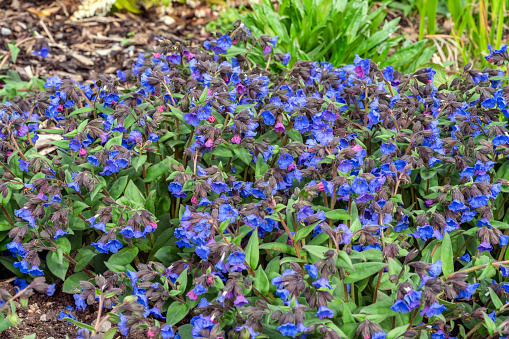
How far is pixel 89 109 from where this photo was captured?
287 cm

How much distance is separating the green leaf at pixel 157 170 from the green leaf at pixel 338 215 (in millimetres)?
856

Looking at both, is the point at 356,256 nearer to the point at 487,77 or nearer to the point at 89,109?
the point at 487,77

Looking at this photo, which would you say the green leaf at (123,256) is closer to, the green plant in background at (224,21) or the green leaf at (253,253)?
the green leaf at (253,253)

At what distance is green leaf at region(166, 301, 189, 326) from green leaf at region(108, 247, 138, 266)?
13.5 inches

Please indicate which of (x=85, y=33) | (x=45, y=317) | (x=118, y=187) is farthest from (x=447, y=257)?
(x=85, y=33)

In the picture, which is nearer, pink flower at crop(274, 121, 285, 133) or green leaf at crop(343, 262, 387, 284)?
green leaf at crop(343, 262, 387, 284)

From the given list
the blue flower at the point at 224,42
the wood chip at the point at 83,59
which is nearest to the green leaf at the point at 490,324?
the blue flower at the point at 224,42

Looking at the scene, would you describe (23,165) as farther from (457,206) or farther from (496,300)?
(496,300)

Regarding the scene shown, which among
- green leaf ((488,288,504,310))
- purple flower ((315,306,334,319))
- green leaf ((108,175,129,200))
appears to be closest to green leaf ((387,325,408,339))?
purple flower ((315,306,334,319))

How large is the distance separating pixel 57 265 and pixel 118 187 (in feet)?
1.56

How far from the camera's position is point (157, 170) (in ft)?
8.43

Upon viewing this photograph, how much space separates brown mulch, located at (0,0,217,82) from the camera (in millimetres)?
4902

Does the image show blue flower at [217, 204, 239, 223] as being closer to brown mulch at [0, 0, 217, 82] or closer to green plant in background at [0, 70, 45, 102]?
green plant in background at [0, 70, 45, 102]

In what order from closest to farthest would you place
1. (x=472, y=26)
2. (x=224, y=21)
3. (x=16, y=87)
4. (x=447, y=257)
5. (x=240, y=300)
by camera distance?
(x=240, y=300) → (x=447, y=257) → (x=16, y=87) → (x=472, y=26) → (x=224, y=21)
